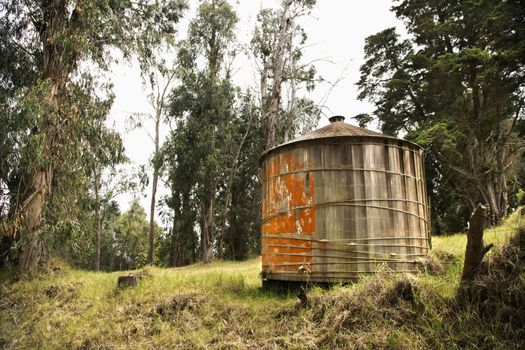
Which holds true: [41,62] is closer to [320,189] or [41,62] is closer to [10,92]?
[10,92]

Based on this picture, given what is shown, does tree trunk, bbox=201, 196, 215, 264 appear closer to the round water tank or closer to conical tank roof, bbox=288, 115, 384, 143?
the round water tank

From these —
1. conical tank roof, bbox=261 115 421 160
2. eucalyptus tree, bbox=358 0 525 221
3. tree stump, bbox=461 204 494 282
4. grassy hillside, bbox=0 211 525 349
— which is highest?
eucalyptus tree, bbox=358 0 525 221

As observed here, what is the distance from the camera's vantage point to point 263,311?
23.7 ft

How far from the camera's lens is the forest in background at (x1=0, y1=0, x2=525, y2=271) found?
468 inches

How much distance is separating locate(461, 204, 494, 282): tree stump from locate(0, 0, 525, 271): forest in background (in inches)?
323

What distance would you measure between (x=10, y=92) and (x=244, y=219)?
1757cm

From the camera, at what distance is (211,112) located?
2303cm

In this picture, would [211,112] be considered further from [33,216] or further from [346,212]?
[346,212]

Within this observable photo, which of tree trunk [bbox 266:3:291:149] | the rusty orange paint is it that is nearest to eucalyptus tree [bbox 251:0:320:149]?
tree trunk [bbox 266:3:291:149]

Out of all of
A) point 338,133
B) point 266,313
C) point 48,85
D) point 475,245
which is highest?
point 48,85

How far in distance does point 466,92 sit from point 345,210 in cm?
1360

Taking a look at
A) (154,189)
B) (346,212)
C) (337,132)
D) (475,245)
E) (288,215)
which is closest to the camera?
(475,245)

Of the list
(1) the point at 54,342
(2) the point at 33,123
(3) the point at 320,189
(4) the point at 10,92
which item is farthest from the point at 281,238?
(4) the point at 10,92

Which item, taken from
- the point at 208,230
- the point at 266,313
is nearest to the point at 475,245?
the point at 266,313
